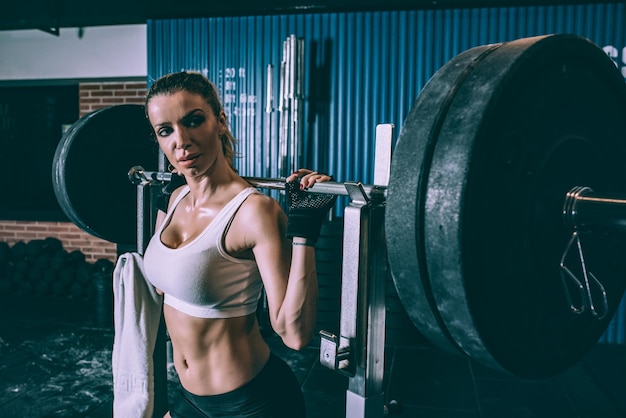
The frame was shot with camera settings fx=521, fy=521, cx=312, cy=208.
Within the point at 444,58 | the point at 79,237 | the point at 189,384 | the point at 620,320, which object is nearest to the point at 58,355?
the point at 79,237

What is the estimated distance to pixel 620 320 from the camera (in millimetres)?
3709

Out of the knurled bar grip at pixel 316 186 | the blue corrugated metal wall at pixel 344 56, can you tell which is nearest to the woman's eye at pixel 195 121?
the knurled bar grip at pixel 316 186

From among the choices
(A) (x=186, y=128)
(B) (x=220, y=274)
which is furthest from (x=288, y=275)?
(A) (x=186, y=128)

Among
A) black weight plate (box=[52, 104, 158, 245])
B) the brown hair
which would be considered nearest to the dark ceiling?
black weight plate (box=[52, 104, 158, 245])

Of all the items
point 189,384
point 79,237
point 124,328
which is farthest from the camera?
point 79,237

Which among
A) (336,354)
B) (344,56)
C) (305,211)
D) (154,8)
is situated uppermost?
(154,8)

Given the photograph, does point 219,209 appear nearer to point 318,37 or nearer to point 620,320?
point 318,37

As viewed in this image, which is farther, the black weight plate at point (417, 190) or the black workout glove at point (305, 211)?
the black workout glove at point (305, 211)

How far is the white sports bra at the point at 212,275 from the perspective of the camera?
1.27 metres

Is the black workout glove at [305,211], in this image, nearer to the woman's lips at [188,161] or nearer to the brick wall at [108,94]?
the woman's lips at [188,161]

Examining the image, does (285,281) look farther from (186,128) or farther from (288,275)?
(186,128)

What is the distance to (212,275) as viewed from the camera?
4.19 feet

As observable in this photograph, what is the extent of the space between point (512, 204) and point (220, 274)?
0.74 metres

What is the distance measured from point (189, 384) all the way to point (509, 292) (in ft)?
2.99
